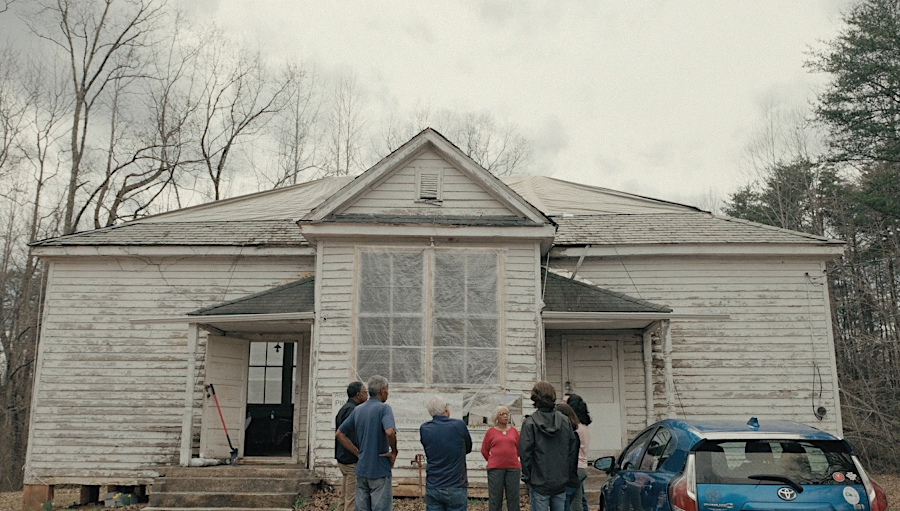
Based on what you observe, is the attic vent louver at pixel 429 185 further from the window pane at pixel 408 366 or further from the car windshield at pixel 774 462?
the car windshield at pixel 774 462

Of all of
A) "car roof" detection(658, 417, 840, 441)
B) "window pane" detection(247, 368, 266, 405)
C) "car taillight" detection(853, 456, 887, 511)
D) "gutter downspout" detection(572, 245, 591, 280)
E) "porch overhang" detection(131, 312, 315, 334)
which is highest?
"gutter downspout" detection(572, 245, 591, 280)

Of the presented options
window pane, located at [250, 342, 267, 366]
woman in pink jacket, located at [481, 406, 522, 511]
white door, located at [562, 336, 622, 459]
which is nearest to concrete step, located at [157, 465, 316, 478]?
window pane, located at [250, 342, 267, 366]

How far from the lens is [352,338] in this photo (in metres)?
11.8

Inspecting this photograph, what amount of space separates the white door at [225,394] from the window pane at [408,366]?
12.3ft

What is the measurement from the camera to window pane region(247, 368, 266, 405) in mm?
14102

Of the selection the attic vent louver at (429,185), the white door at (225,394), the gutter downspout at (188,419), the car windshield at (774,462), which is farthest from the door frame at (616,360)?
the car windshield at (774,462)

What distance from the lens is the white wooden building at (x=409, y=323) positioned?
11.9m

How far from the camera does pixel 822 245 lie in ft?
44.9

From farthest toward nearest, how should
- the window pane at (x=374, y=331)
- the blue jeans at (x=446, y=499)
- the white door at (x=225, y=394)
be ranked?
the white door at (x=225, y=394), the window pane at (x=374, y=331), the blue jeans at (x=446, y=499)

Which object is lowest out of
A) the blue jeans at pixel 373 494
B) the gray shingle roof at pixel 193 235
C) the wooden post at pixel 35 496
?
the wooden post at pixel 35 496

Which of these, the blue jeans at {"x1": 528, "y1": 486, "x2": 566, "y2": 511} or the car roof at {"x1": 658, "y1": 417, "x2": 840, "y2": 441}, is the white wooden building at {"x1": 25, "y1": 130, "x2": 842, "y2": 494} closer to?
the blue jeans at {"x1": 528, "y1": 486, "x2": 566, "y2": 511}

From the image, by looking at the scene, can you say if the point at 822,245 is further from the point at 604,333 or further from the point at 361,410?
the point at 361,410

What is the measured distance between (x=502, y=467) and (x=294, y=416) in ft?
24.0

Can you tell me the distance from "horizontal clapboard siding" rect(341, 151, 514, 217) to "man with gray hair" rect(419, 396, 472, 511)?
600 centimetres
